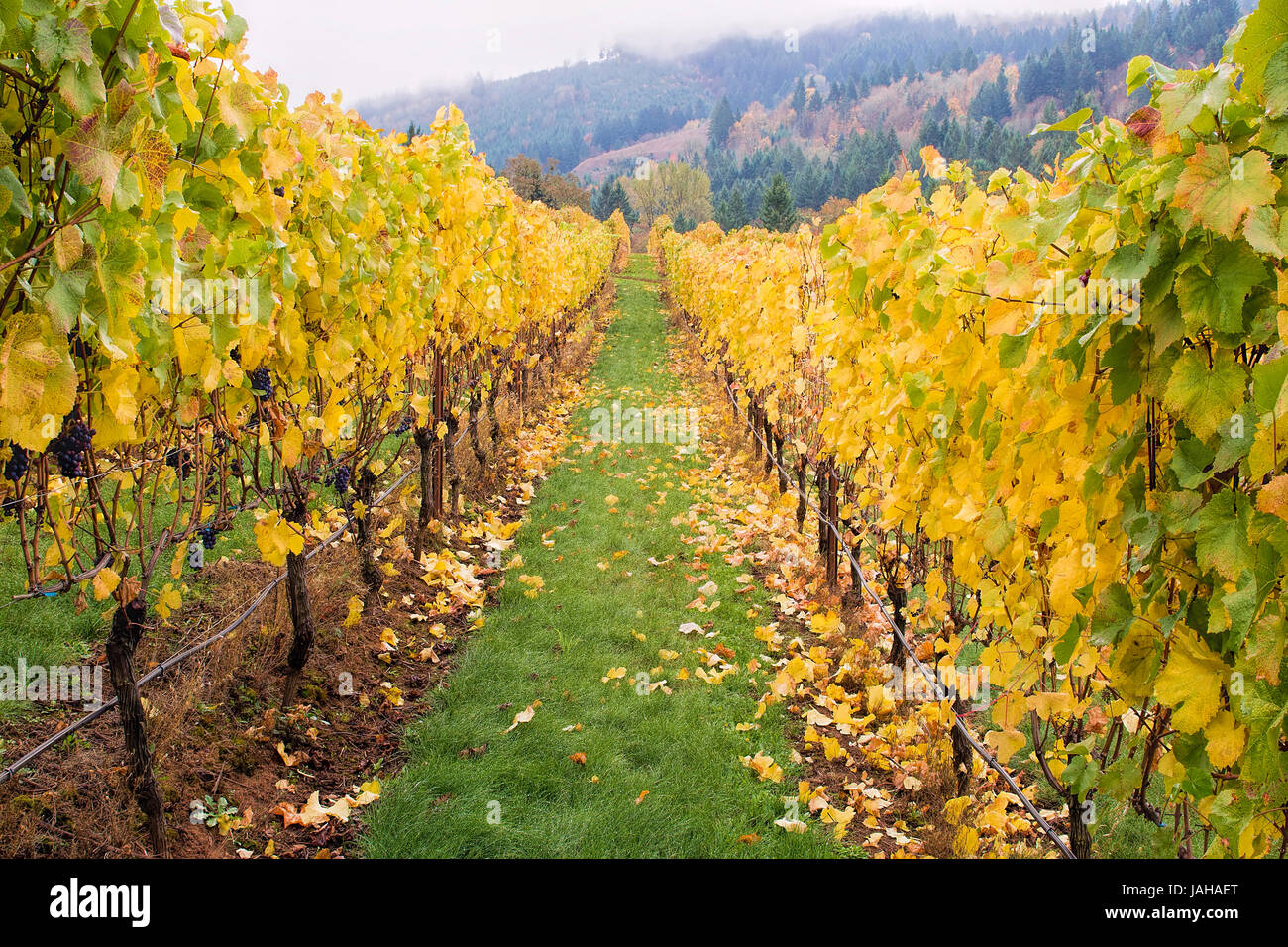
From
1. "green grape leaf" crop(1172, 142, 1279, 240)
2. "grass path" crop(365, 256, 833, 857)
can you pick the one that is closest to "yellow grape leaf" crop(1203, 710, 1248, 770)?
"green grape leaf" crop(1172, 142, 1279, 240)

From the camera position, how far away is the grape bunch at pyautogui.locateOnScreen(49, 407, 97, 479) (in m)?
2.16

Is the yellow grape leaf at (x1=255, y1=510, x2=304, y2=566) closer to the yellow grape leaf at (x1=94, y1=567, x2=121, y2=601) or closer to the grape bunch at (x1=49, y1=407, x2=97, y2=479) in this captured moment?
the yellow grape leaf at (x1=94, y1=567, x2=121, y2=601)

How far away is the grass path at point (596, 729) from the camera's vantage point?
10.6ft

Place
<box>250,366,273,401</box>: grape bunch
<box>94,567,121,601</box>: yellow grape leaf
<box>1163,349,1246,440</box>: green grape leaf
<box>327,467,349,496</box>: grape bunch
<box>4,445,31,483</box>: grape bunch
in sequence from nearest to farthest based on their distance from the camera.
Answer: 1. <box>1163,349,1246,440</box>: green grape leaf
2. <box>4,445,31,483</box>: grape bunch
3. <box>94,567,121,601</box>: yellow grape leaf
4. <box>250,366,273,401</box>: grape bunch
5. <box>327,467,349,496</box>: grape bunch

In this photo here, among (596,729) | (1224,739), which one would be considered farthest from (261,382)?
(1224,739)

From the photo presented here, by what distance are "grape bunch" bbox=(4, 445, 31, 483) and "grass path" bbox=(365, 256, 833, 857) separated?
74.4 inches

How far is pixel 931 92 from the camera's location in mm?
161750

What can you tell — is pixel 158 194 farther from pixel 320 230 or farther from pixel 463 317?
pixel 463 317

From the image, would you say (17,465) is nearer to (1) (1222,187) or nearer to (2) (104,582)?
(2) (104,582)

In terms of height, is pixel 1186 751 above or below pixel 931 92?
below

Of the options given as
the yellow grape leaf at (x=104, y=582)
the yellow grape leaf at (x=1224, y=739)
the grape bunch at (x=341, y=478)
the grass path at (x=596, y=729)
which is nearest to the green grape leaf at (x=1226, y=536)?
the yellow grape leaf at (x=1224, y=739)

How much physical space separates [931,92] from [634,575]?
18551 cm

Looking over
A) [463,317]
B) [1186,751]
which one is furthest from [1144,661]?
[463,317]

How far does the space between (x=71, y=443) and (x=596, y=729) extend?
105 inches
